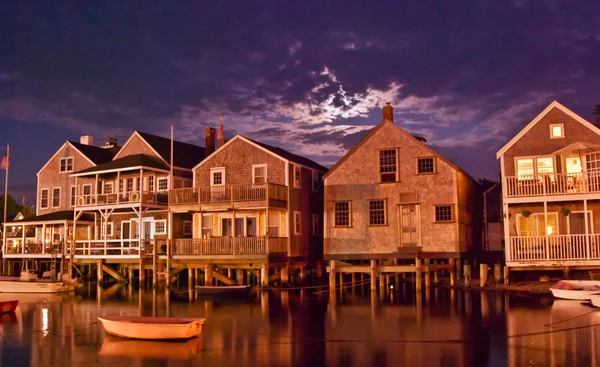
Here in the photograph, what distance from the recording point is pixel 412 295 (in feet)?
116

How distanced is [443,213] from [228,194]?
13.4 m

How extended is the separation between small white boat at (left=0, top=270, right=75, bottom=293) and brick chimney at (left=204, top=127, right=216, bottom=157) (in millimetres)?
13650

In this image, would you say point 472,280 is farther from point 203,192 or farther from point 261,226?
point 203,192

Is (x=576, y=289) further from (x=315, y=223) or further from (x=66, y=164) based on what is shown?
(x=66, y=164)

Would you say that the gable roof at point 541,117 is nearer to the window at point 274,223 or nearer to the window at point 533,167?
the window at point 533,167

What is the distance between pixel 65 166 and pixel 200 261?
20648 millimetres

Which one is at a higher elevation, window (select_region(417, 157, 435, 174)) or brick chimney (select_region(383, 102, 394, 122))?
brick chimney (select_region(383, 102, 394, 122))

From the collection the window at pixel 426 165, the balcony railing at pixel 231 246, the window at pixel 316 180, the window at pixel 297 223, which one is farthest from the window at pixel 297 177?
the window at pixel 426 165

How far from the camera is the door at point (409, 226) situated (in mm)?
36469

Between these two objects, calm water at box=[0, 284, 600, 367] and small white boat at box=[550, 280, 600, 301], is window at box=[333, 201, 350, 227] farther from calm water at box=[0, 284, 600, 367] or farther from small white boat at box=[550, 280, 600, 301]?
small white boat at box=[550, 280, 600, 301]

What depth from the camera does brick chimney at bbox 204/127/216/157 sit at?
47.3 metres

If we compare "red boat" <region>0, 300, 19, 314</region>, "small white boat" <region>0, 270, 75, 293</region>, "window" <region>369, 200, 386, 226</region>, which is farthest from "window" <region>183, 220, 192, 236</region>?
"red boat" <region>0, 300, 19, 314</region>

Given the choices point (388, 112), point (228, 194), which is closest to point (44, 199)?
point (228, 194)

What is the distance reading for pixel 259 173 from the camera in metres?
41.4
